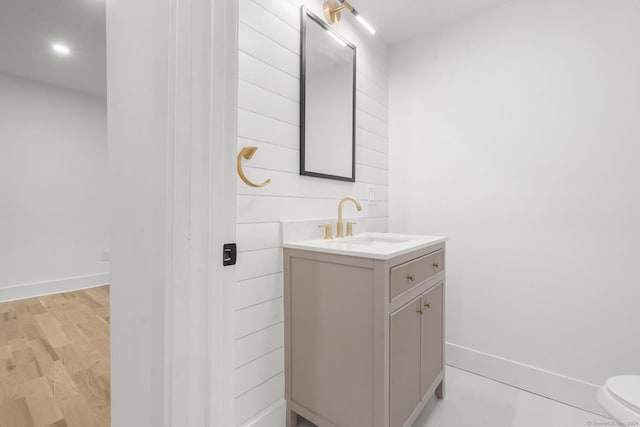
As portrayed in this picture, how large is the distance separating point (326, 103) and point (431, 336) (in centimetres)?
144

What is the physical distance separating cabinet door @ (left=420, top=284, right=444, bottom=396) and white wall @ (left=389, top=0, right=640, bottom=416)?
19.0 inches

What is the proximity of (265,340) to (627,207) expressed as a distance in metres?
1.97

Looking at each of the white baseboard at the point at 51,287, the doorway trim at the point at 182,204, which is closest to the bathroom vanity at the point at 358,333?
the doorway trim at the point at 182,204

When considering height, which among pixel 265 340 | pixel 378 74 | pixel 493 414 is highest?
pixel 378 74

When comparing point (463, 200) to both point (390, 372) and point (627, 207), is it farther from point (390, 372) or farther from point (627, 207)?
point (390, 372)

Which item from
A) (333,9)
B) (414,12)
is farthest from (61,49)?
(414,12)

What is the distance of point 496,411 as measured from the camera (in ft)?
5.25

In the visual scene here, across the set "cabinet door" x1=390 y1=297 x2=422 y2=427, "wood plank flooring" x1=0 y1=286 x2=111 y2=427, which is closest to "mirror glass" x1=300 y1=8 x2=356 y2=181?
"cabinet door" x1=390 y1=297 x2=422 y2=427

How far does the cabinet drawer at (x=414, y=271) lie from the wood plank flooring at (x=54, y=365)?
5.36 feet

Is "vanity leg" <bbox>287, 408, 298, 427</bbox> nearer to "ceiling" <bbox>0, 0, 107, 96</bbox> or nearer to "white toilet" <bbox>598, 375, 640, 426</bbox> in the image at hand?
"white toilet" <bbox>598, 375, 640, 426</bbox>

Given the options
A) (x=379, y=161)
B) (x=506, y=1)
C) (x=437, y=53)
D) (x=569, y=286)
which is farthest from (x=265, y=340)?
(x=506, y=1)

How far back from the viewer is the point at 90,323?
271cm

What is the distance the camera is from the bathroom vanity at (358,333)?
3.84 feet

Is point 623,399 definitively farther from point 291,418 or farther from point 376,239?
point 291,418
